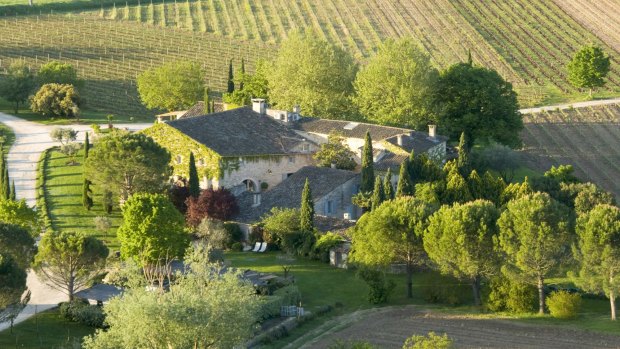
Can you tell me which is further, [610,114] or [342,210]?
[610,114]

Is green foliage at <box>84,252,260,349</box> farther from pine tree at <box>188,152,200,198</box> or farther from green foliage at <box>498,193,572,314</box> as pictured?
pine tree at <box>188,152,200,198</box>

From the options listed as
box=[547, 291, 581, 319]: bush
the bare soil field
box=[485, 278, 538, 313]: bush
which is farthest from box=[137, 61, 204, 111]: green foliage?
box=[547, 291, 581, 319]: bush

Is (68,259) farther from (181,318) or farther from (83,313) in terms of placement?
(181,318)

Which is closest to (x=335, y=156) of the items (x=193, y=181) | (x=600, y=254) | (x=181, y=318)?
(x=193, y=181)

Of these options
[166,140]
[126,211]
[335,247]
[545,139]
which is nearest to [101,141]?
[166,140]

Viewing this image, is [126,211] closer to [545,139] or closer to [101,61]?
[545,139]
